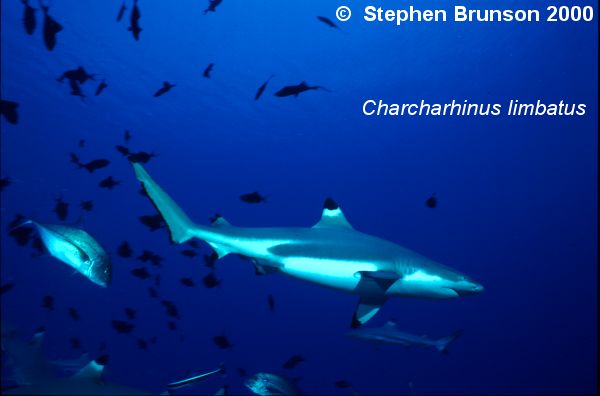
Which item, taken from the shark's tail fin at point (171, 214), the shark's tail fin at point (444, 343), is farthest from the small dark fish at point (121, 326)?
the shark's tail fin at point (444, 343)

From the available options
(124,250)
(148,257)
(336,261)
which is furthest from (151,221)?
(336,261)

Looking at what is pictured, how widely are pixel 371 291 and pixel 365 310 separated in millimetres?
293

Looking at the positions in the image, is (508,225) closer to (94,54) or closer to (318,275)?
(94,54)

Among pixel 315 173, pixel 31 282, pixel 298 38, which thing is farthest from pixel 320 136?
pixel 31 282

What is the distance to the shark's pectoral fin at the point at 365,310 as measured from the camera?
5625 millimetres

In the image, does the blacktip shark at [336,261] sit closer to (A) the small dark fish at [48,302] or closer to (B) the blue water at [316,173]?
(B) the blue water at [316,173]

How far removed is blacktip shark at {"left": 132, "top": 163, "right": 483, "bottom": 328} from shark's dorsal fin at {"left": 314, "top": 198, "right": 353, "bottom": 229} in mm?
531

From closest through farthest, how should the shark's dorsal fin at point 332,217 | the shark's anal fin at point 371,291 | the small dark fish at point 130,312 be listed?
the shark's anal fin at point 371,291
the shark's dorsal fin at point 332,217
the small dark fish at point 130,312

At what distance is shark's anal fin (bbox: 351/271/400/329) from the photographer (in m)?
5.27

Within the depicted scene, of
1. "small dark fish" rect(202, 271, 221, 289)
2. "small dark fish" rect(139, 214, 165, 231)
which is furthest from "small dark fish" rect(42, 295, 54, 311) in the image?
"small dark fish" rect(202, 271, 221, 289)

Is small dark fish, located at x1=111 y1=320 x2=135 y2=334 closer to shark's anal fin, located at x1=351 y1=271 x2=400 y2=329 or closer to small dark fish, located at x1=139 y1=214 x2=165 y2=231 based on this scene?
small dark fish, located at x1=139 y1=214 x2=165 y2=231

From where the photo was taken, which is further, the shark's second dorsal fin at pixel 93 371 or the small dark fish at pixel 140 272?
the small dark fish at pixel 140 272

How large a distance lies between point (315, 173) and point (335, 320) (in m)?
24.8

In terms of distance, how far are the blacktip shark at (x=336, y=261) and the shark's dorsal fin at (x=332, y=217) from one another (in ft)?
1.74
